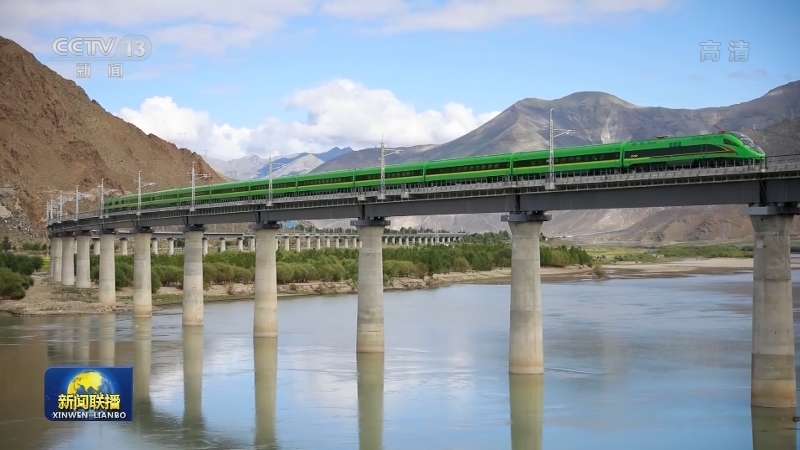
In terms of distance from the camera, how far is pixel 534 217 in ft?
181

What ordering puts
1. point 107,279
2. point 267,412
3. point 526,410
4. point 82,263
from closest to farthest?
point 526,410, point 267,412, point 107,279, point 82,263

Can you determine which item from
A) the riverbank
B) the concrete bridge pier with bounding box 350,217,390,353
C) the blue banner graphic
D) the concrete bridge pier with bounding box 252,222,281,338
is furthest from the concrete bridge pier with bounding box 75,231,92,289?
the blue banner graphic

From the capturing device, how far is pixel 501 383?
5506cm

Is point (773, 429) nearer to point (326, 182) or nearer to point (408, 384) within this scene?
point (408, 384)

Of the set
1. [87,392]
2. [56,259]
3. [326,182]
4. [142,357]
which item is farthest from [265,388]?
[56,259]

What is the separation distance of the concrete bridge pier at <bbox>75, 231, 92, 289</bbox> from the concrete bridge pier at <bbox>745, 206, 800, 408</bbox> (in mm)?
90797

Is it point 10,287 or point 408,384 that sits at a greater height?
point 10,287

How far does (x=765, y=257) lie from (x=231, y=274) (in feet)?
306

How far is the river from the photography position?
4309cm

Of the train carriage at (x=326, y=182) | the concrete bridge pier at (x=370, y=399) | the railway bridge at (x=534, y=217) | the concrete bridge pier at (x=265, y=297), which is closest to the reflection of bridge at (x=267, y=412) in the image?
the concrete bridge pier at (x=370, y=399)

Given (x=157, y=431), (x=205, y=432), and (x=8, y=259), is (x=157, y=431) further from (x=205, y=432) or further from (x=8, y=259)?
(x=8, y=259)

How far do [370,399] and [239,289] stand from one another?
76.3 metres

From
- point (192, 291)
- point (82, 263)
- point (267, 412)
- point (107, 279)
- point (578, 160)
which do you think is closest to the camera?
point (267, 412)

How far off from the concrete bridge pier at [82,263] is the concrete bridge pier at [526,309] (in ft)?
254
